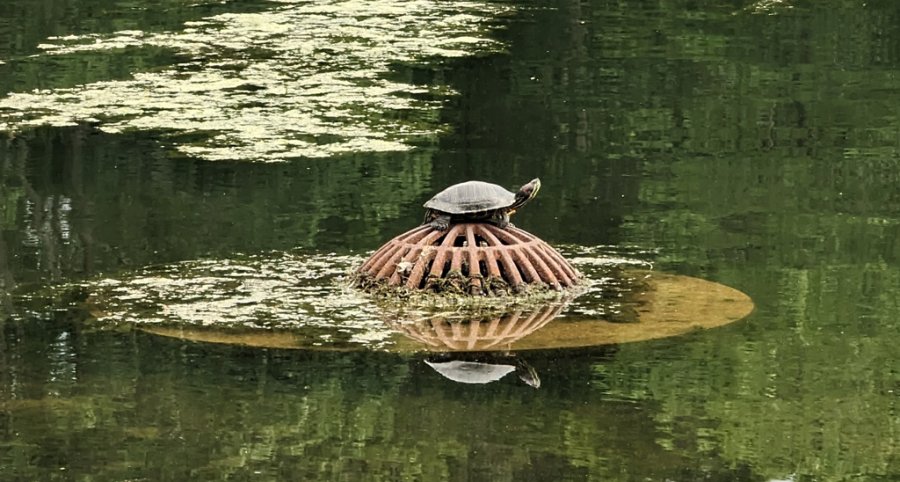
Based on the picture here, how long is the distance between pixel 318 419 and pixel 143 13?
1427 centimetres

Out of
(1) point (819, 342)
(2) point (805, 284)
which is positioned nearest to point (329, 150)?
(2) point (805, 284)

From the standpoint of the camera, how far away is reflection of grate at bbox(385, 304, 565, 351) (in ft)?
28.4

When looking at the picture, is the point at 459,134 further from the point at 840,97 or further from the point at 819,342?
the point at 819,342

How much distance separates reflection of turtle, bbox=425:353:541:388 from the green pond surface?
0.08 feet

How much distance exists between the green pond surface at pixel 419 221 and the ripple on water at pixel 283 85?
5 cm

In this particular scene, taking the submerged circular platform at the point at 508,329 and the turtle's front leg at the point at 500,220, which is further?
the turtle's front leg at the point at 500,220

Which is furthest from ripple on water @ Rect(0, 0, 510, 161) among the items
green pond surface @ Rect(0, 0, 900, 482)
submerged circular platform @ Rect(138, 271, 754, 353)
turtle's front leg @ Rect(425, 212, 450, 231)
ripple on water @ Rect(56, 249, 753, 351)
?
submerged circular platform @ Rect(138, 271, 754, 353)

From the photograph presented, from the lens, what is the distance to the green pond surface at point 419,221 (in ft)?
24.2

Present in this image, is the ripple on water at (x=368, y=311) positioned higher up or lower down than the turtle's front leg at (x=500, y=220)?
lower down

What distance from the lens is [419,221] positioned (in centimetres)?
1156

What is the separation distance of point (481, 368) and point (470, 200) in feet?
4.82

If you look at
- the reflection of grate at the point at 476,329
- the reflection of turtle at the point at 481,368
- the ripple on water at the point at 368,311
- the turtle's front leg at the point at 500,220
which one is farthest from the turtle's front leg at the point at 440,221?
the reflection of turtle at the point at 481,368

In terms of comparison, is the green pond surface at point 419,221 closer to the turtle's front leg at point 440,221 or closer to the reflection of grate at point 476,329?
the reflection of grate at point 476,329

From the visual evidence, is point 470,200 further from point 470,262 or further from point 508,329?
point 508,329
